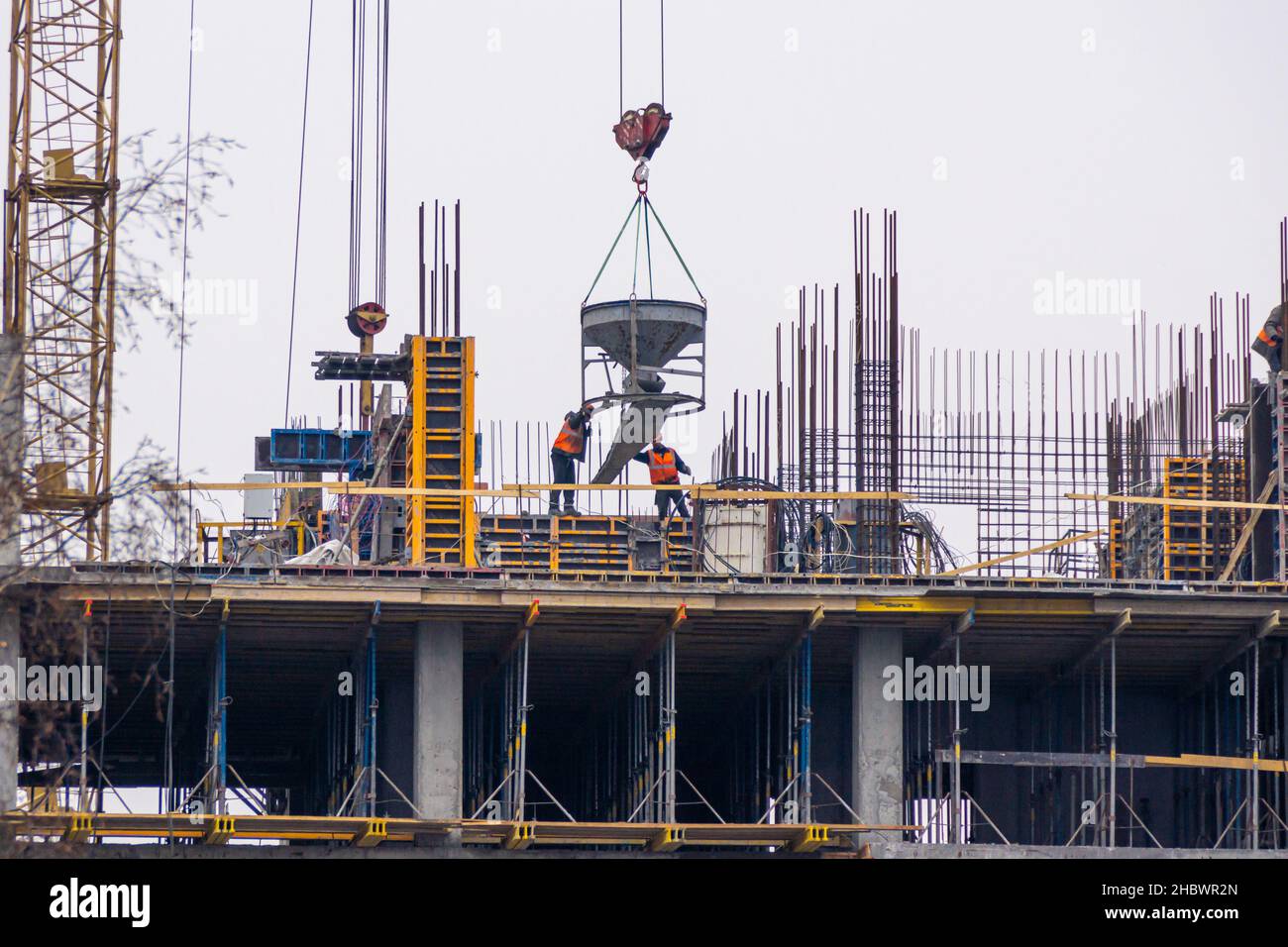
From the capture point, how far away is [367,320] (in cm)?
5747

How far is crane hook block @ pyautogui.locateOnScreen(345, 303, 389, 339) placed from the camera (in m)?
57.5

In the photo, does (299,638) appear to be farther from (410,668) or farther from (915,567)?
(915,567)

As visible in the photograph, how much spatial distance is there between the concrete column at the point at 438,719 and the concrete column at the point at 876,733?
20.7ft

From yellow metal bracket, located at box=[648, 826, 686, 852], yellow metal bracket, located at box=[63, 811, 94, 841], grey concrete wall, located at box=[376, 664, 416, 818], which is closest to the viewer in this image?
yellow metal bracket, located at box=[63, 811, 94, 841]

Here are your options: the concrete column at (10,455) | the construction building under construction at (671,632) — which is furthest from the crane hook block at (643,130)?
the concrete column at (10,455)

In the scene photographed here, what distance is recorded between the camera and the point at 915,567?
43969 millimetres

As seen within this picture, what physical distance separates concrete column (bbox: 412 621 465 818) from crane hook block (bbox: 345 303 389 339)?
59.4 feet

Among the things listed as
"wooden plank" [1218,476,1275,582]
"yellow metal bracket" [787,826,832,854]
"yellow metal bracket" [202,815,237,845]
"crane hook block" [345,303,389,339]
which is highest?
"crane hook block" [345,303,389,339]

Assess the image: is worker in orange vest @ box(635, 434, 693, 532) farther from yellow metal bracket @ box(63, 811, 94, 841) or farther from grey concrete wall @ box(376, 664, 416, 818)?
yellow metal bracket @ box(63, 811, 94, 841)

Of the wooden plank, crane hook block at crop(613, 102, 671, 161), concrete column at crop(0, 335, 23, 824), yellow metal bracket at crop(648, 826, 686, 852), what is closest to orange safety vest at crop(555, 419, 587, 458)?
crane hook block at crop(613, 102, 671, 161)

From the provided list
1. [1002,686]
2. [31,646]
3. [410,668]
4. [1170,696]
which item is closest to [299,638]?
[410,668]

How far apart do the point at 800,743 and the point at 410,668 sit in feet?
21.8

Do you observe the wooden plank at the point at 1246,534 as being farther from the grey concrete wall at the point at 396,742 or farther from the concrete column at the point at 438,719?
the grey concrete wall at the point at 396,742

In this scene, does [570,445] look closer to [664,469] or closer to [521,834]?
[664,469]
